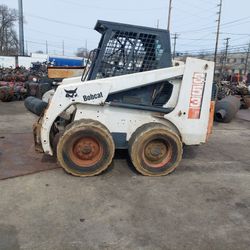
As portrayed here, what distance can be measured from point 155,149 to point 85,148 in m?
1.05

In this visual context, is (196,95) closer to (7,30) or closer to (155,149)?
(155,149)

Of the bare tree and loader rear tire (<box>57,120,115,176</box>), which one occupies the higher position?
the bare tree

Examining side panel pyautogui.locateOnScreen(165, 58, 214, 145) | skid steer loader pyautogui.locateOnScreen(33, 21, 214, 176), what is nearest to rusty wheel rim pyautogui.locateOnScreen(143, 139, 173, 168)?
skid steer loader pyautogui.locateOnScreen(33, 21, 214, 176)

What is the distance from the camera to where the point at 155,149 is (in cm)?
517

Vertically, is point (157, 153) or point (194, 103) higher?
point (194, 103)

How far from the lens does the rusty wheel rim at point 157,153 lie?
203 inches

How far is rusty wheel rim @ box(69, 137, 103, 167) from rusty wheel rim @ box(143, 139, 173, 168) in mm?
707

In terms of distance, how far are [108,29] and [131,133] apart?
1.62m

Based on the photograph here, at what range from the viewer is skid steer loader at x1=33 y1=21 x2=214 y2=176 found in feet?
16.4

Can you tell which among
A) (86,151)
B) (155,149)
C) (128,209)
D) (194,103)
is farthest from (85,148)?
(194,103)

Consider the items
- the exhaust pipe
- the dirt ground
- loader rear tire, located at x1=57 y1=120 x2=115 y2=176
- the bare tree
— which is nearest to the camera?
the dirt ground

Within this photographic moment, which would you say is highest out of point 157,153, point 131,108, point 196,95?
point 196,95

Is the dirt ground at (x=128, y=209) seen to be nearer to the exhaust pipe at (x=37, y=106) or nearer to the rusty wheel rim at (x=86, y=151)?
the rusty wheel rim at (x=86, y=151)

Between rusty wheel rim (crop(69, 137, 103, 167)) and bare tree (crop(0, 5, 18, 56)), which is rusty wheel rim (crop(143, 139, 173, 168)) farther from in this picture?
bare tree (crop(0, 5, 18, 56))
